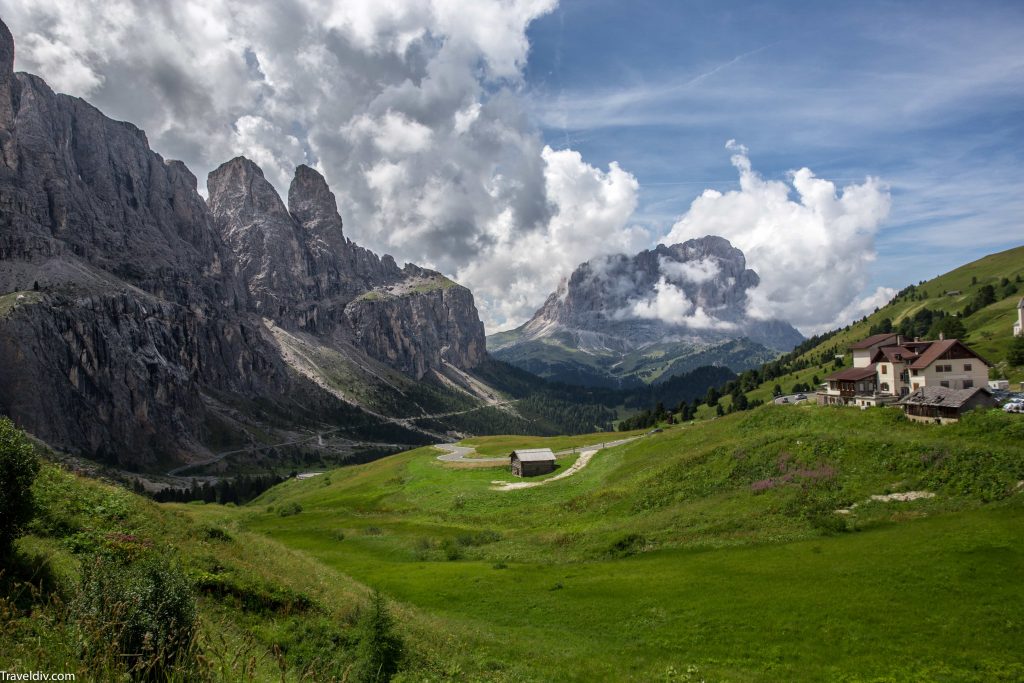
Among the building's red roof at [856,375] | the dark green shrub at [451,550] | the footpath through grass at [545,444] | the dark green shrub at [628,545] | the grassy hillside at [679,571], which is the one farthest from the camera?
the footpath through grass at [545,444]

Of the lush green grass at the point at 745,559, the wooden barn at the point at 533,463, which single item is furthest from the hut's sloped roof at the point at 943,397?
the wooden barn at the point at 533,463

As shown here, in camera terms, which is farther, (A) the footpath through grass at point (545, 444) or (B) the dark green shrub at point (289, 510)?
(A) the footpath through grass at point (545, 444)

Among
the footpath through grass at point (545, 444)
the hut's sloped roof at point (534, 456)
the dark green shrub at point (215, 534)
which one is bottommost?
the footpath through grass at point (545, 444)

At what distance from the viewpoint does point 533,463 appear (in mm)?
85875

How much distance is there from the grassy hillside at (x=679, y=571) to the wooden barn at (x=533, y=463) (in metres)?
21.3

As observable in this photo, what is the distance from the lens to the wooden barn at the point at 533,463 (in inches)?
3371

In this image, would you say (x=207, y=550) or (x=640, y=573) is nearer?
(x=207, y=550)

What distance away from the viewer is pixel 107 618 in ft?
37.5

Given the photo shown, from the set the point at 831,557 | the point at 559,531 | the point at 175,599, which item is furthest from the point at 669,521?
the point at 175,599

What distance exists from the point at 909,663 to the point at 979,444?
30.4 meters

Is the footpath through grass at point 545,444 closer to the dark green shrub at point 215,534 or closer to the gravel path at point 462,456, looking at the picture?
the gravel path at point 462,456

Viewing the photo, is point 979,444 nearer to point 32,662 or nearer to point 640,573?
point 640,573

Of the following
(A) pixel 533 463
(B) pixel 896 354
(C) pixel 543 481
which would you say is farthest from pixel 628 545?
(B) pixel 896 354

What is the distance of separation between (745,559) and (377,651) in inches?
1063
